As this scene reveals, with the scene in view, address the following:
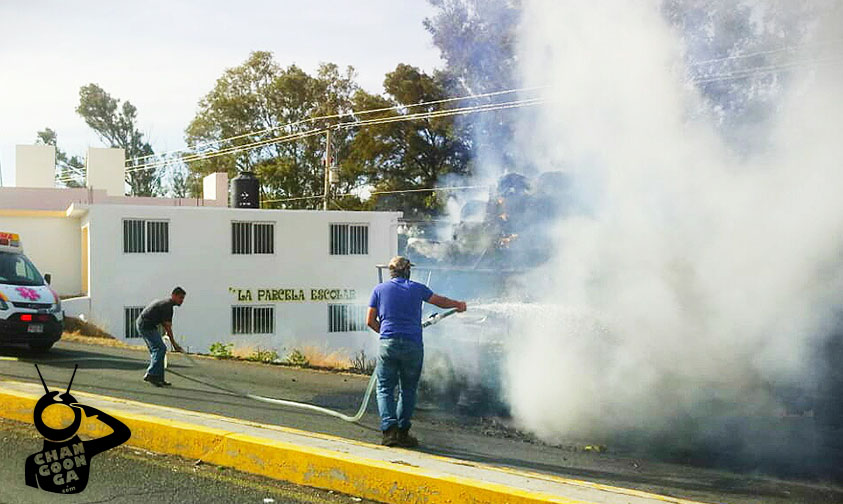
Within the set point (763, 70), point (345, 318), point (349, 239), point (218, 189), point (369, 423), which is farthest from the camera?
point (218, 189)

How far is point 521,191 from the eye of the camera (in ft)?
45.3

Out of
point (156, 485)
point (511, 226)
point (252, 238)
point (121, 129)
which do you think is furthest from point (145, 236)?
point (121, 129)

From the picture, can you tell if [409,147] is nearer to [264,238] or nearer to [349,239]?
[349,239]

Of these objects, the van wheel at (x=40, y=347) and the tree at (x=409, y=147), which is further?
the tree at (x=409, y=147)

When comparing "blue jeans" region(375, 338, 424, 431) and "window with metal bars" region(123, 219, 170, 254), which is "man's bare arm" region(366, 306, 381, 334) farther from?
"window with metal bars" region(123, 219, 170, 254)

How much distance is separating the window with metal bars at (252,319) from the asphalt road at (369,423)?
11.6 m

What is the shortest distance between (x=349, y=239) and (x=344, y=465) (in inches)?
849

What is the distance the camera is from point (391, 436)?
271 inches

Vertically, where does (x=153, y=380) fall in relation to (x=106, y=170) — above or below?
below

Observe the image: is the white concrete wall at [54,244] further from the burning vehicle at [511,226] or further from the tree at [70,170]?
the tree at [70,170]

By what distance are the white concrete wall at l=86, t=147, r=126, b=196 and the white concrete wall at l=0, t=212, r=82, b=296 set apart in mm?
6490

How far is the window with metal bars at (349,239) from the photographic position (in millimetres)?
26984

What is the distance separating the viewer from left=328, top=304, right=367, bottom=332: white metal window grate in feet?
87.1

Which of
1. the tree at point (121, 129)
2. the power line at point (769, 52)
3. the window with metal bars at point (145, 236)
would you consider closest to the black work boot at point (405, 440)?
the power line at point (769, 52)
